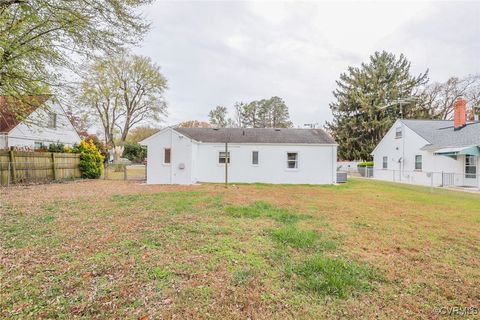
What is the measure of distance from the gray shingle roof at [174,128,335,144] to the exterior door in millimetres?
8802

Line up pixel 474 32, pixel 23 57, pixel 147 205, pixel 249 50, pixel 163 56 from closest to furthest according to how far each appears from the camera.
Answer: pixel 23 57 → pixel 147 205 → pixel 474 32 → pixel 163 56 → pixel 249 50

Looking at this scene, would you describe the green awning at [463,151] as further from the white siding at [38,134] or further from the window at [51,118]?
the white siding at [38,134]

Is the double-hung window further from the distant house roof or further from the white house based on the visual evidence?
the distant house roof

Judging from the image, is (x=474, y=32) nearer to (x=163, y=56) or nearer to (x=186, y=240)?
(x=163, y=56)

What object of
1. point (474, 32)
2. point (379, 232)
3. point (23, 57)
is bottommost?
point (379, 232)

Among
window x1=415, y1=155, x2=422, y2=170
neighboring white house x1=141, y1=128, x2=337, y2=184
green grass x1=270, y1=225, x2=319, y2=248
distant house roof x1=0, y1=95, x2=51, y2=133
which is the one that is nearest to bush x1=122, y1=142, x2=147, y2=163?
neighboring white house x1=141, y1=128, x2=337, y2=184

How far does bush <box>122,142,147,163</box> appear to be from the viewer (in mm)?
38531

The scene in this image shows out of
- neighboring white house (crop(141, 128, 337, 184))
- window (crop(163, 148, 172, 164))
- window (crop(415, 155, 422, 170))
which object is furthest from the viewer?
window (crop(415, 155, 422, 170))

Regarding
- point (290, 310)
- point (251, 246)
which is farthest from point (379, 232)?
point (290, 310)

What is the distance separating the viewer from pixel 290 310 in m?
2.66

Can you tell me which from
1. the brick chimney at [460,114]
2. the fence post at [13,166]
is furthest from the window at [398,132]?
the fence post at [13,166]

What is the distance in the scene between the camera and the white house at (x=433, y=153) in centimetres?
1558

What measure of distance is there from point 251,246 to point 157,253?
5.64 feet

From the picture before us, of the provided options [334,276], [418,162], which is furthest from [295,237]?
→ [418,162]
